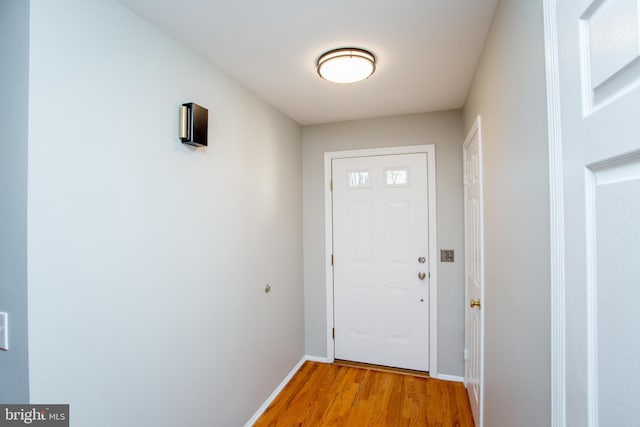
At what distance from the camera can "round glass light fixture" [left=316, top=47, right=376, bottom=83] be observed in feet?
5.57

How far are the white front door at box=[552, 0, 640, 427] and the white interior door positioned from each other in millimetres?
1125

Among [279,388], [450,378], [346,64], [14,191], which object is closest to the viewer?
[14,191]

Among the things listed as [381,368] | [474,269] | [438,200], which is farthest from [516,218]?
[381,368]

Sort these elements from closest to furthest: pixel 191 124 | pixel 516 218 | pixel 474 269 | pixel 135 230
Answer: pixel 516 218, pixel 135 230, pixel 191 124, pixel 474 269

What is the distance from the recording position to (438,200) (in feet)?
9.03

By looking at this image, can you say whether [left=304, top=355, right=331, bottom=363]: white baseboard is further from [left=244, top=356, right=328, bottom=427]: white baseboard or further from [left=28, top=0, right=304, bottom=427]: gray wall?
[left=28, top=0, right=304, bottom=427]: gray wall

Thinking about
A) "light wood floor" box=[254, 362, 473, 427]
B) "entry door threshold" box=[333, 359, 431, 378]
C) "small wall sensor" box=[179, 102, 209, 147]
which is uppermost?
"small wall sensor" box=[179, 102, 209, 147]

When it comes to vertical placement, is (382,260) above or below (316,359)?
above

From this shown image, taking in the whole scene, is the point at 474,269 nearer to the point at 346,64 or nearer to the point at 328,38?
the point at 346,64

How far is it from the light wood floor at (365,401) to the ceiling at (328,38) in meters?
2.40

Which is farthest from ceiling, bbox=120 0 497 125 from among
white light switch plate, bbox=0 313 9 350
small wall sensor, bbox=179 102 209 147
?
white light switch plate, bbox=0 313 9 350

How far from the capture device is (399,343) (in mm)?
2863

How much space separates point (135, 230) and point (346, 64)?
1.41m

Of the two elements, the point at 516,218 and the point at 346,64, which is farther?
the point at 346,64
